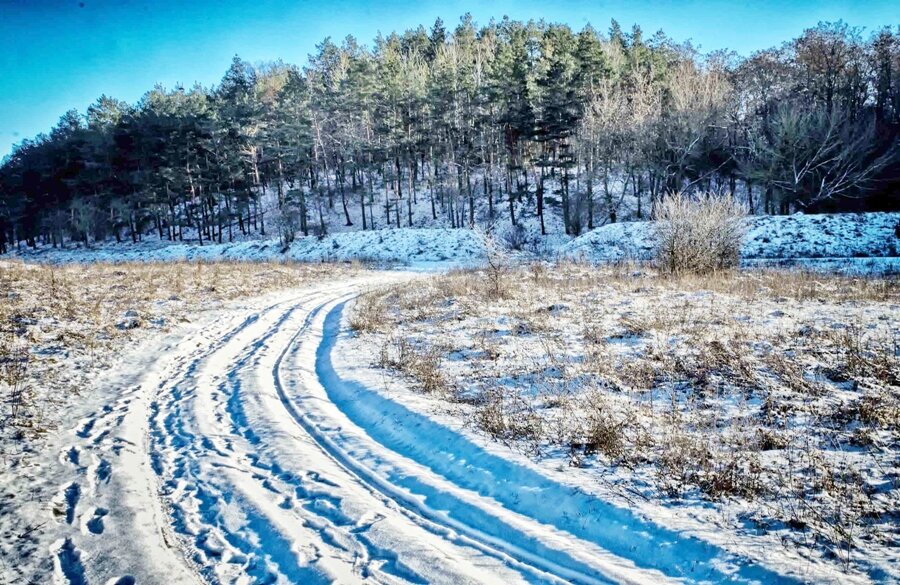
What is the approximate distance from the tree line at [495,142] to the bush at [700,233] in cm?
1690

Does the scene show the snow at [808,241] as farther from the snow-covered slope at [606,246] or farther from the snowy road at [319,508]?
the snowy road at [319,508]

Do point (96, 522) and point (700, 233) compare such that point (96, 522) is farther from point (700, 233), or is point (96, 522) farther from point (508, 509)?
point (700, 233)

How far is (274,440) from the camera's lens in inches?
209

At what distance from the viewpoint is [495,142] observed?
4509cm

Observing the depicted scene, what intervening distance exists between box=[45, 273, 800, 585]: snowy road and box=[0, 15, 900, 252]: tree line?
3304cm

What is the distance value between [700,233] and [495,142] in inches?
1255

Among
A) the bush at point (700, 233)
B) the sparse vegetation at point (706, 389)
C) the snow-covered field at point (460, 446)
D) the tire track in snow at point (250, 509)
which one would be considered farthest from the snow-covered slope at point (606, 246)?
the tire track in snow at point (250, 509)

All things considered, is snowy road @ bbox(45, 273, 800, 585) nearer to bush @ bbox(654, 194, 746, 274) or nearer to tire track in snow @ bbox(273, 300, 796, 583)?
tire track in snow @ bbox(273, 300, 796, 583)

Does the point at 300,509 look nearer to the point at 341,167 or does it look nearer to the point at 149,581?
the point at 149,581

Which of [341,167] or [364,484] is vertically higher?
[341,167]

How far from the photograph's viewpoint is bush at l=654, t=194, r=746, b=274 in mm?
16203

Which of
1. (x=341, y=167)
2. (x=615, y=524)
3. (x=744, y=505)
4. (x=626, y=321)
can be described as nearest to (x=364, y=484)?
(x=615, y=524)

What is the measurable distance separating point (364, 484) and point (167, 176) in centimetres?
5069

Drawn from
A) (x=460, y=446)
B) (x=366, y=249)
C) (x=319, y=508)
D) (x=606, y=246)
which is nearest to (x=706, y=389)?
(x=460, y=446)
